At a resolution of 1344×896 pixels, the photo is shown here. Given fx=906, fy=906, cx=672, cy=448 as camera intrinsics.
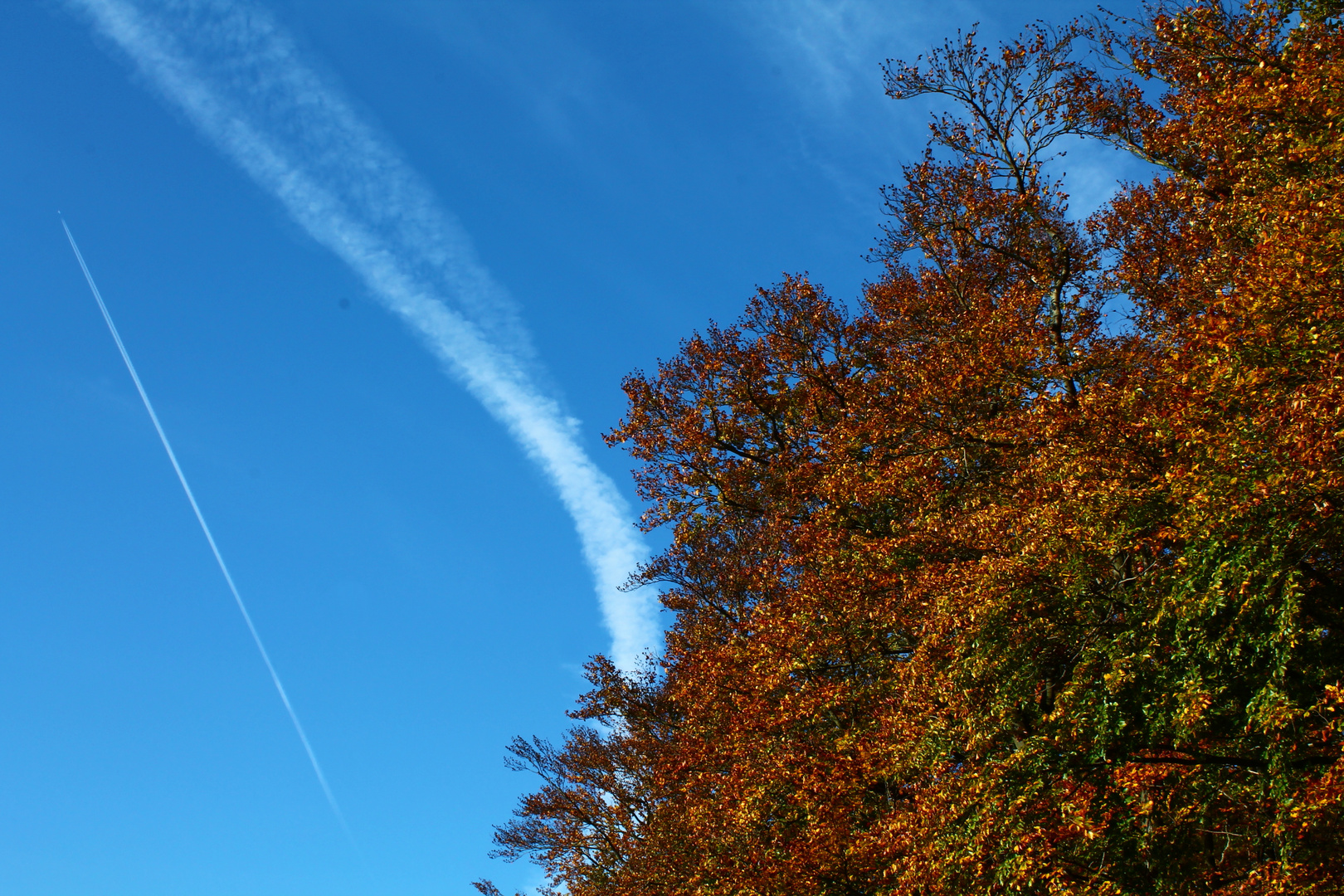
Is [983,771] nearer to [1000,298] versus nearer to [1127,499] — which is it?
[1127,499]

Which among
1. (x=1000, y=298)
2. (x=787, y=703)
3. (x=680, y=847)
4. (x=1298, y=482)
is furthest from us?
(x=680, y=847)

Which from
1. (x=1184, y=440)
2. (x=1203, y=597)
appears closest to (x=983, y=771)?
(x=1203, y=597)

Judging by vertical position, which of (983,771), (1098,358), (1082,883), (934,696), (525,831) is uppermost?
(525,831)

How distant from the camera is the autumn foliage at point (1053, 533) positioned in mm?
10305

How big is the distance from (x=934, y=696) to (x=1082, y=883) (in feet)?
9.72

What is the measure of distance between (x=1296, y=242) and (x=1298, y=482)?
3137 millimetres

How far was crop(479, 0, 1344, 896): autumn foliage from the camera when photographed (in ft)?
33.8

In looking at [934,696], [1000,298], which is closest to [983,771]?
[934,696]

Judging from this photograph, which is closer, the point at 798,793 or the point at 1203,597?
the point at 1203,597

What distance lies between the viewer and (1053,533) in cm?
1181

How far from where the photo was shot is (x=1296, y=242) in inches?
422

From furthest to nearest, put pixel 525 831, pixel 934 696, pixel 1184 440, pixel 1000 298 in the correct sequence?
pixel 525 831 < pixel 1000 298 < pixel 934 696 < pixel 1184 440

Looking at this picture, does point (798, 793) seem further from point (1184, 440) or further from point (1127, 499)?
point (1184, 440)

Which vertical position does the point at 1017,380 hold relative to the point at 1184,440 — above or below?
above
